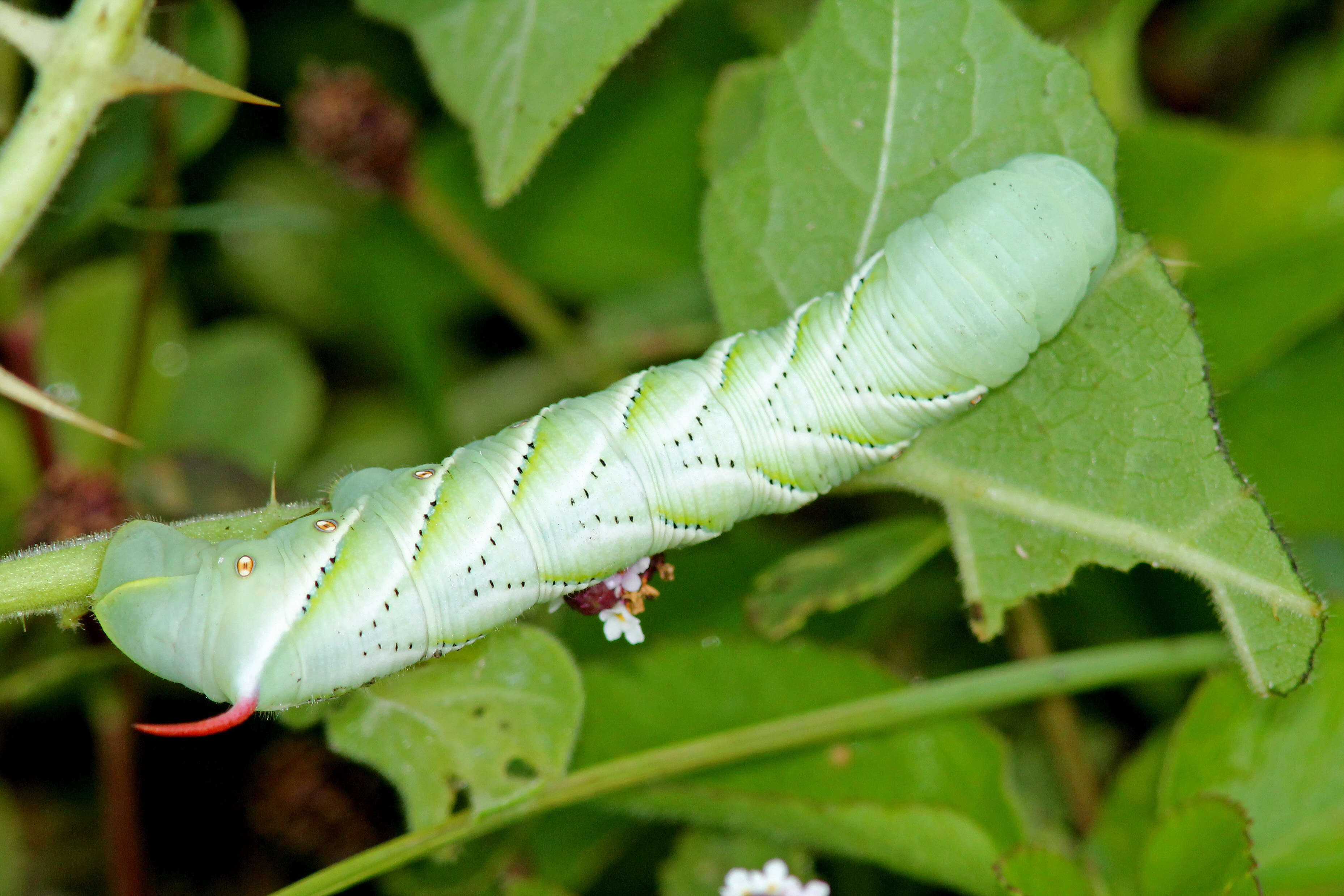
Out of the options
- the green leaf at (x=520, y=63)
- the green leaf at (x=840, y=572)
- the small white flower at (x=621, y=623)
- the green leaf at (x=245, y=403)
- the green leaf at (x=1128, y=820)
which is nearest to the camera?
the small white flower at (x=621, y=623)

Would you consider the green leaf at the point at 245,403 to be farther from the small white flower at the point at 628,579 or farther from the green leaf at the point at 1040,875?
the green leaf at the point at 1040,875

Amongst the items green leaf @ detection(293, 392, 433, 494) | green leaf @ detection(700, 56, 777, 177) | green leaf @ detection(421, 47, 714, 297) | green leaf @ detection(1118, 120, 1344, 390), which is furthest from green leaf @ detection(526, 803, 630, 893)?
green leaf @ detection(1118, 120, 1344, 390)

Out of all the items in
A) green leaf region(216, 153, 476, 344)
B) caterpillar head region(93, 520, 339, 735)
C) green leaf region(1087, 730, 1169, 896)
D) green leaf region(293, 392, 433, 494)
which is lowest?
green leaf region(1087, 730, 1169, 896)

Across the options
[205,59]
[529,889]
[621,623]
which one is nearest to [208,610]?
[621,623]

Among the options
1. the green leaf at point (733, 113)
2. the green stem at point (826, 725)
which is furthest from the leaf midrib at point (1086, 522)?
the green leaf at point (733, 113)

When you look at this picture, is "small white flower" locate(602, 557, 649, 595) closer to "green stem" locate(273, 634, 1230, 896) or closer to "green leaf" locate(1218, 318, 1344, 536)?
"green stem" locate(273, 634, 1230, 896)

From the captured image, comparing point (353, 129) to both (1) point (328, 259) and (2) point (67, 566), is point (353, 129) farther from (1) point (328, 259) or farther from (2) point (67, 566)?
(2) point (67, 566)

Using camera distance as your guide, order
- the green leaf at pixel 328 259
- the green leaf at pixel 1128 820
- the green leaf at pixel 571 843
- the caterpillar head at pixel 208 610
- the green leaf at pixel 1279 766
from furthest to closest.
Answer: the green leaf at pixel 328 259 → the green leaf at pixel 571 843 → the green leaf at pixel 1128 820 → the green leaf at pixel 1279 766 → the caterpillar head at pixel 208 610
